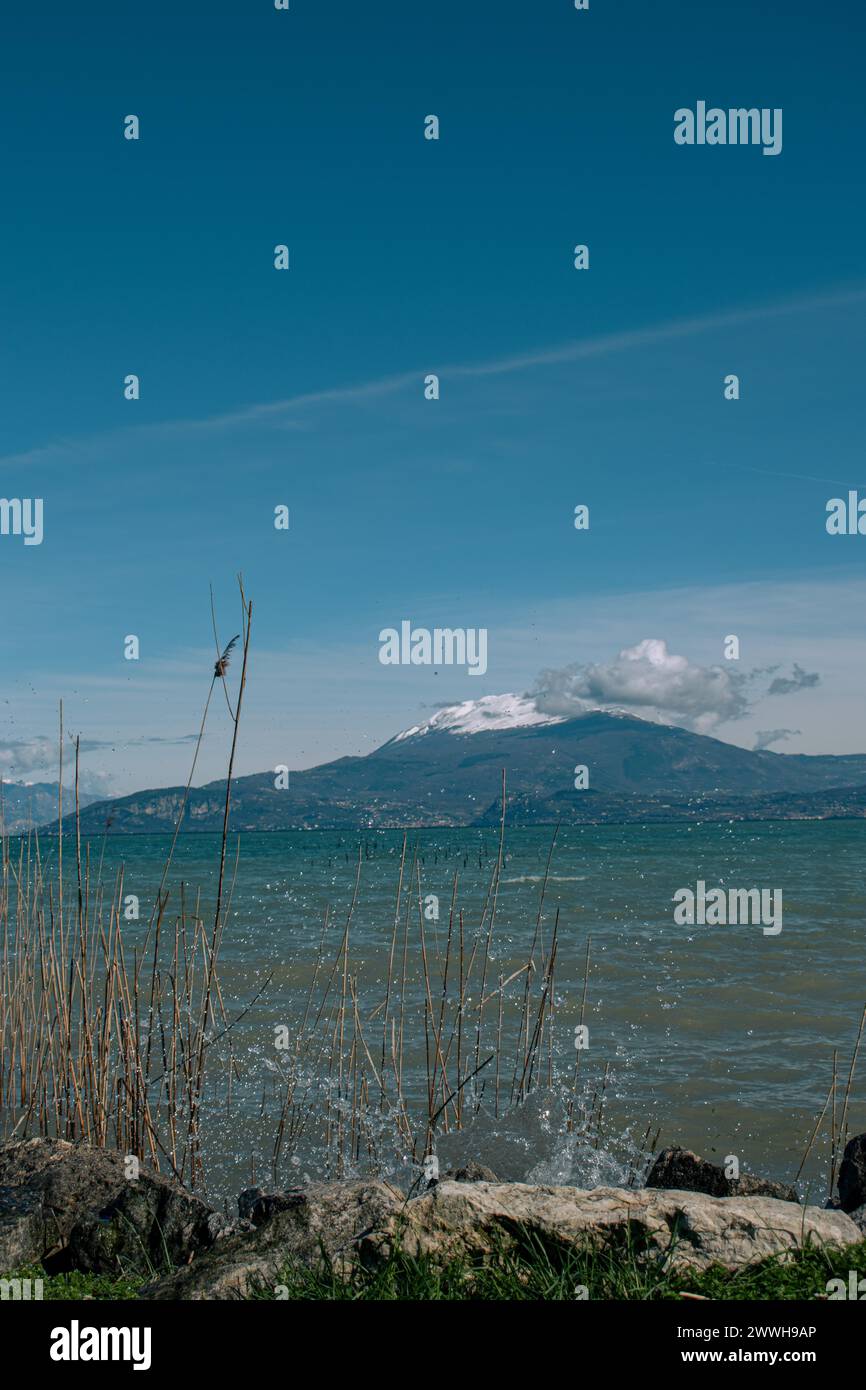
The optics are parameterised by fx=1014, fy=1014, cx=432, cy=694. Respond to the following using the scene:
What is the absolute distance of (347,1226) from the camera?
4.56 m

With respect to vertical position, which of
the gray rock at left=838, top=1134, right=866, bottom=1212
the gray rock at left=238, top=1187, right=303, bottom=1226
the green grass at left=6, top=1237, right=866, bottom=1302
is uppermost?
the green grass at left=6, top=1237, right=866, bottom=1302

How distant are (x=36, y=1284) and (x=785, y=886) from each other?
1130 inches

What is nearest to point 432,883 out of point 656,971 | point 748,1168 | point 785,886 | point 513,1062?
point 785,886

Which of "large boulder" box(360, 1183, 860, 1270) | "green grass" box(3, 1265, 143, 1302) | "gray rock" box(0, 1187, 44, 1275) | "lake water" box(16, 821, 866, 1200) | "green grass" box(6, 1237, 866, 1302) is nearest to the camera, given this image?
"green grass" box(6, 1237, 866, 1302)

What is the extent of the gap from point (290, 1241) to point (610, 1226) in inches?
55.6

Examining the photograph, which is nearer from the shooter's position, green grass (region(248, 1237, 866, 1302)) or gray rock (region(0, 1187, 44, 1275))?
green grass (region(248, 1237, 866, 1302))

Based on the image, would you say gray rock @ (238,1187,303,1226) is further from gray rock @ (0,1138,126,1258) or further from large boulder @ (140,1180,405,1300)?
gray rock @ (0,1138,126,1258)

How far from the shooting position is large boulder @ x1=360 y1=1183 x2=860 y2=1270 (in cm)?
401

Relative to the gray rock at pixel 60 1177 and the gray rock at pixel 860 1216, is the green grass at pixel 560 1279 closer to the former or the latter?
the gray rock at pixel 860 1216

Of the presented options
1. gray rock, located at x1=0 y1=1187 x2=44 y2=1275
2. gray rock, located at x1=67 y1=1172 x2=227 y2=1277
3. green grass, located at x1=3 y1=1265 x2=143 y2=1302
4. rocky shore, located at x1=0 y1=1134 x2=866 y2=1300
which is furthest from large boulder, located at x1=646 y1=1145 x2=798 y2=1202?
gray rock, located at x1=0 y1=1187 x2=44 y2=1275

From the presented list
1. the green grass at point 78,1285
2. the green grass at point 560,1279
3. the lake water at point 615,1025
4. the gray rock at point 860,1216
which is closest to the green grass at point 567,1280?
the green grass at point 560,1279

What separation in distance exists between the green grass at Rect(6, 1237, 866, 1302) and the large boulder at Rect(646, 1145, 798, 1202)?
2078mm
